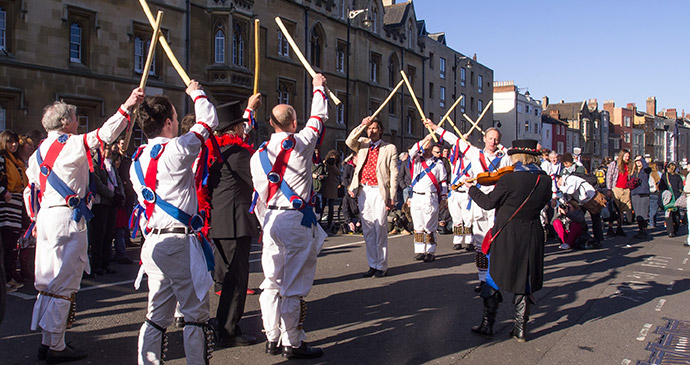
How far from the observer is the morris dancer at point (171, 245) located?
3.62 metres

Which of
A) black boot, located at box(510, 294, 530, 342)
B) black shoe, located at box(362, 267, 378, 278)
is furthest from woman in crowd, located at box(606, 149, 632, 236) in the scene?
black boot, located at box(510, 294, 530, 342)

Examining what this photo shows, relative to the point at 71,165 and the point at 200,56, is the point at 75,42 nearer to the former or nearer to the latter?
the point at 200,56

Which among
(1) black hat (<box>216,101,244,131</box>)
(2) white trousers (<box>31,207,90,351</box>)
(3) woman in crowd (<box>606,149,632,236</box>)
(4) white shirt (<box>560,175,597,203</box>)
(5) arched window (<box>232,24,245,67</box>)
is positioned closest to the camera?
(2) white trousers (<box>31,207,90,351</box>)

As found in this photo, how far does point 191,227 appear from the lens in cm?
373

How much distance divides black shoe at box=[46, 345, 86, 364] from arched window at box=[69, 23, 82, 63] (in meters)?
18.8

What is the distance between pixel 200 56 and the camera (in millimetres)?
24984

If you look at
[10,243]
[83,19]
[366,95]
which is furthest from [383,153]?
[366,95]

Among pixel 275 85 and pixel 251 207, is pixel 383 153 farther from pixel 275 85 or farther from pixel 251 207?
pixel 275 85

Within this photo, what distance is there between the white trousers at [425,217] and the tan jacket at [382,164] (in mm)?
1553

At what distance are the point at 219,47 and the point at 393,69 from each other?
63.7 feet

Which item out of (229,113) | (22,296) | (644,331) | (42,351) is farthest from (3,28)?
(644,331)

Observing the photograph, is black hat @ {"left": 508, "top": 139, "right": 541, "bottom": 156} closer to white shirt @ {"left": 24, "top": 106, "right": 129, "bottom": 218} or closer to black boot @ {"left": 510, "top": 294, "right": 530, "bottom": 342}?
black boot @ {"left": 510, "top": 294, "right": 530, "bottom": 342}

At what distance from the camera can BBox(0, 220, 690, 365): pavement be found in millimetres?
4738

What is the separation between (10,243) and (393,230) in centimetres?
862
